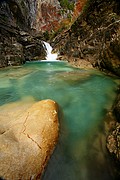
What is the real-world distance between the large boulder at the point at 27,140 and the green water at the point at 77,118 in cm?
26

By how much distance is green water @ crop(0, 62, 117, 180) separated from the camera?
4.31 m

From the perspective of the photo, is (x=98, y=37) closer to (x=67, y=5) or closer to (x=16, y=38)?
(x=16, y=38)

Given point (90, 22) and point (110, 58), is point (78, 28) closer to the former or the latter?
point (90, 22)

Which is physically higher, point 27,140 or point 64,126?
point 27,140

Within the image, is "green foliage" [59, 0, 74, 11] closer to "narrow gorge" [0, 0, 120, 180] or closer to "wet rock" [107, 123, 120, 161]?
"narrow gorge" [0, 0, 120, 180]

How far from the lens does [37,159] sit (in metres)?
4.18

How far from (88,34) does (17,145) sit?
15.6m

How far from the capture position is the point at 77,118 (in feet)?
19.9

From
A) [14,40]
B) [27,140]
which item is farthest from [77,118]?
[14,40]

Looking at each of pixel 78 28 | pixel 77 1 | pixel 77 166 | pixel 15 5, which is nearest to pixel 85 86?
pixel 77 166

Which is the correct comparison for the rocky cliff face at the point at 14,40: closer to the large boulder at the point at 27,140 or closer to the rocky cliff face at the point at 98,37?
the rocky cliff face at the point at 98,37

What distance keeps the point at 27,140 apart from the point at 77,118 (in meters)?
2.05

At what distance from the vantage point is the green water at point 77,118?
14.1 feet

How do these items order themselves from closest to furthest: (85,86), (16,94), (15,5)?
(16,94)
(85,86)
(15,5)
